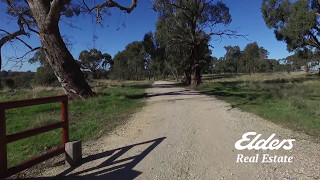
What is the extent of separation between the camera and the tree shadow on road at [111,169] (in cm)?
438

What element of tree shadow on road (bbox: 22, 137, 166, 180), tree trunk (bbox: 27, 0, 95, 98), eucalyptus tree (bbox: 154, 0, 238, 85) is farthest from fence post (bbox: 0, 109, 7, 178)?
eucalyptus tree (bbox: 154, 0, 238, 85)

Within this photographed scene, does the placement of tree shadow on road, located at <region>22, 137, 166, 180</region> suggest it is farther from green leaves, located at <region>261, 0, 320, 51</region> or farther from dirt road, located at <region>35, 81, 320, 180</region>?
green leaves, located at <region>261, 0, 320, 51</region>

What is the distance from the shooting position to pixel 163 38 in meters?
28.2

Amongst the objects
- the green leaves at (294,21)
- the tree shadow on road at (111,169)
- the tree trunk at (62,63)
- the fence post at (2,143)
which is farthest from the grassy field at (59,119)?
the green leaves at (294,21)

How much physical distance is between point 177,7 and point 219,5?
4.69 metres

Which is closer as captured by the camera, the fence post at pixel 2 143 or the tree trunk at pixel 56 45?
the fence post at pixel 2 143

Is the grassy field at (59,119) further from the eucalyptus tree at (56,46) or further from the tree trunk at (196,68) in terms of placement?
the tree trunk at (196,68)

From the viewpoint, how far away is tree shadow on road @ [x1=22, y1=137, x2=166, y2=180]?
14.4 feet

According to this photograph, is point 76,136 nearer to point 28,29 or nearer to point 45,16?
point 45,16

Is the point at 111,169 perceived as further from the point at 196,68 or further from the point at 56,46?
the point at 196,68

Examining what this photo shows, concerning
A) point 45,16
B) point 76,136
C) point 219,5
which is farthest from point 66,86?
point 219,5

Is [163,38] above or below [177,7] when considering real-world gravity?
below

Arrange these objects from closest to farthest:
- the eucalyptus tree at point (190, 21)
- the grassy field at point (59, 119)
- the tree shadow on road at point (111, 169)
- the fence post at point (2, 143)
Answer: the fence post at point (2, 143)
the tree shadow on road at point (111, 169)
the grassy field at point (59, 119)
the eucalyptus tree at point (190, 21)

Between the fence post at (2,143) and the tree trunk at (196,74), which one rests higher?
the tree trunk at (196,74)
